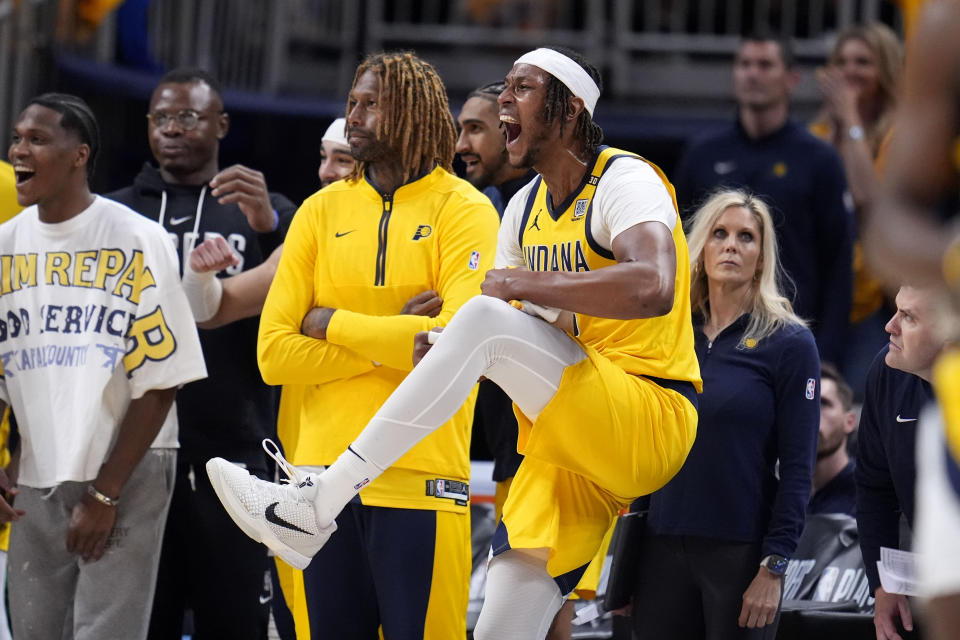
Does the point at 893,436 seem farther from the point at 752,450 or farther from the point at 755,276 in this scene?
the point at 755,276

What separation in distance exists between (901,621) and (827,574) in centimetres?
134

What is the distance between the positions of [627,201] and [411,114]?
0.94 m

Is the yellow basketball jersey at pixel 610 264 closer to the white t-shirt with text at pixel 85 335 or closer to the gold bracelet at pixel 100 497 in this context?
A: the white t-shirt with text at pixel 85 335

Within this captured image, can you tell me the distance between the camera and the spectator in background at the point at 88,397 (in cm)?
400

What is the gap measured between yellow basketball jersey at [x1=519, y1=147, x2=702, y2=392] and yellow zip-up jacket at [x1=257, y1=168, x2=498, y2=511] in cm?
39

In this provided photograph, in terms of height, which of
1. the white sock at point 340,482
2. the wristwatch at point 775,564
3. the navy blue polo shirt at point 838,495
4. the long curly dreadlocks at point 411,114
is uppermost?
the long curly dreadlocks at point 411,114

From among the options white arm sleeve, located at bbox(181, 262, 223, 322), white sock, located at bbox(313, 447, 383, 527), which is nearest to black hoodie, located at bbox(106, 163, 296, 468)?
white arm sleeve, located at bbox(181, 262, 223, 322)

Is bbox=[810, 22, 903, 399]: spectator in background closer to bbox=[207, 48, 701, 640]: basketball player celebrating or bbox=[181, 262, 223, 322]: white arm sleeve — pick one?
bbox=[207, 48, 701, 640]: basketball player celebrating

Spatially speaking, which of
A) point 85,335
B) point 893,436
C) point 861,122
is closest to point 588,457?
point 893,436

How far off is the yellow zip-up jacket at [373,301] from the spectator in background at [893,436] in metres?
1.12

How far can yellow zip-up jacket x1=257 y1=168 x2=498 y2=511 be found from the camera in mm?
3756

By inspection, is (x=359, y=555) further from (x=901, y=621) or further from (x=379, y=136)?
(x=901, y=621)

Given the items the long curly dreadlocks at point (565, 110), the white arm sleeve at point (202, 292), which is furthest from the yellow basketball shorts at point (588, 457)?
the white arm sleeve at point (202, 292)

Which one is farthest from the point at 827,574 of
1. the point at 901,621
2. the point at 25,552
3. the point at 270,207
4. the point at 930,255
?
the point at 930,255
